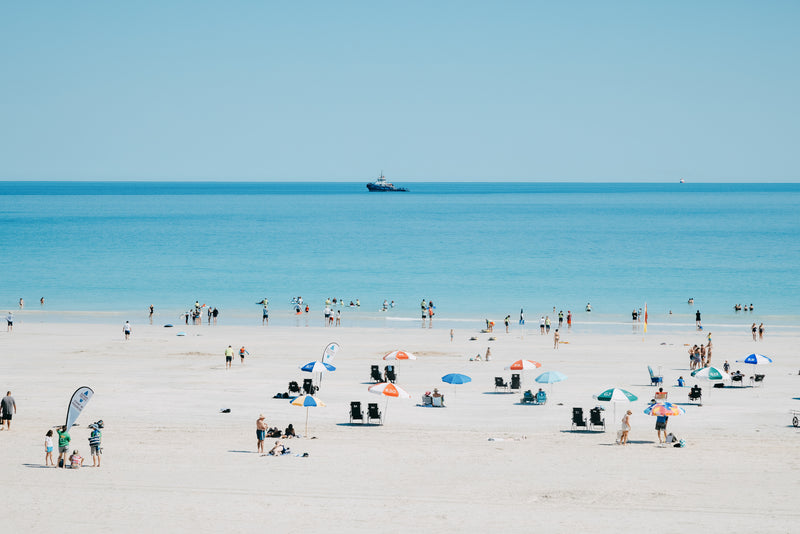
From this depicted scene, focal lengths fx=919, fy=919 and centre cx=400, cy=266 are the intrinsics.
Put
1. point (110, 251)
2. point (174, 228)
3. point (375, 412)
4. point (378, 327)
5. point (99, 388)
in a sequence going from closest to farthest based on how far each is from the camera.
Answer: point (375, 412) → point (99, 388) → point (378, 327) → point (110, 251) → point (174, 228)

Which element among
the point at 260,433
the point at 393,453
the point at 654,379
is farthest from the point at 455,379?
the point at 260,433

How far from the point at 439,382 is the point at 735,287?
4487 cm

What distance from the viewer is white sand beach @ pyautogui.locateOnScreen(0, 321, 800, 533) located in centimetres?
1733

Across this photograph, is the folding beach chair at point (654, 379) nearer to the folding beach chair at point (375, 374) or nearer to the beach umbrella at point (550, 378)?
the beach umbrella at point (550, 378)

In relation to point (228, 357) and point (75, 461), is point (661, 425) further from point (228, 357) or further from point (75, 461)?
point (228, 357)

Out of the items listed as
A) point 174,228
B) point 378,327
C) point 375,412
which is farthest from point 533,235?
point 375,412

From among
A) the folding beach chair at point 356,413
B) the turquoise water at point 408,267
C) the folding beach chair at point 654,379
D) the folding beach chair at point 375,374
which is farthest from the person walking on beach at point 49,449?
the turquoise water at point 408,267

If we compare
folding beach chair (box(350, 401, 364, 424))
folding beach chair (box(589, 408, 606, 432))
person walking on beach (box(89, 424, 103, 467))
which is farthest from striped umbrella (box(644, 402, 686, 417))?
person walking on beach (box(89, 424, 103, 467))

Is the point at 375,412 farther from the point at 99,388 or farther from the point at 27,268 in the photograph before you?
the point at 27,268

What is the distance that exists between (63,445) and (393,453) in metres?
7.60

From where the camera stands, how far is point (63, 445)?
20672 mm

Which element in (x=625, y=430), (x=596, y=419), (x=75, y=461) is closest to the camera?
(x=75, y=461)

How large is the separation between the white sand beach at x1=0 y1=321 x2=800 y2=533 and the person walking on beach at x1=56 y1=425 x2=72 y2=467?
0.31m

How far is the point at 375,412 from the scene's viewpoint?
25.7 meters
